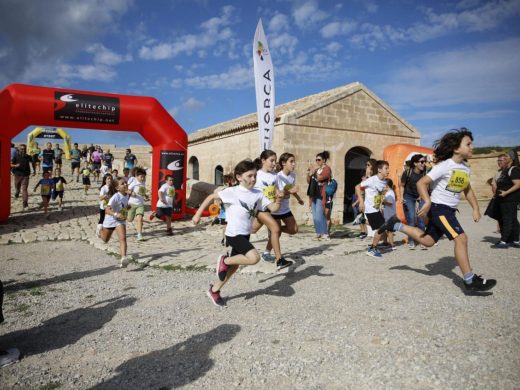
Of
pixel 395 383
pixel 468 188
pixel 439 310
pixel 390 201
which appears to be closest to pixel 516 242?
pixel 390 201

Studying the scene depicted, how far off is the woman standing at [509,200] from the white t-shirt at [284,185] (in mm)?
4283

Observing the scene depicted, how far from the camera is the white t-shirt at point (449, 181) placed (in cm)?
396

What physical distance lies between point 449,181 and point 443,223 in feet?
1.70

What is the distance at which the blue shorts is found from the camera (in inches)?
153

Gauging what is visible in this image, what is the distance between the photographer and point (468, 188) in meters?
4.17

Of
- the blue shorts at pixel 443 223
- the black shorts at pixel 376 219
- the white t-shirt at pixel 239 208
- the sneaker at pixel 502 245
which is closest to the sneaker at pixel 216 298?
the white t-shirt at pixel 239 208

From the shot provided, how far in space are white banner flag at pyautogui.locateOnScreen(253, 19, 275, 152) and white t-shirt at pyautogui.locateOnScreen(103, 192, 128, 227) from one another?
13.0ft

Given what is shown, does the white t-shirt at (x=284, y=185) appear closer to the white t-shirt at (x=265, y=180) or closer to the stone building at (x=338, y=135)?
the white t-shirt at (x=265, y=180)

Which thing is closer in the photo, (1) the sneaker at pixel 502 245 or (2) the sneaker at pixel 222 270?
(2) the sneaker at pixel 222 270

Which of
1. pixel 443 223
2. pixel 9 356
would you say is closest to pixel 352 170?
pixel 443 223

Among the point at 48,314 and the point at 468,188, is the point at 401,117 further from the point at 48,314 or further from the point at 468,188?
the point at 48,314

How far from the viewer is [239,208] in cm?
385

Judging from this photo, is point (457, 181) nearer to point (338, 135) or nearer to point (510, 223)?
point (510, 223)

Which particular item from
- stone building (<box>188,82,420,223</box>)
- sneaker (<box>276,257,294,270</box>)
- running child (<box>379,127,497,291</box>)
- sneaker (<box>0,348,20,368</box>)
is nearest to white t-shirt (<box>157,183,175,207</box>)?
stone building (<box>188,82,420,223</box>)
